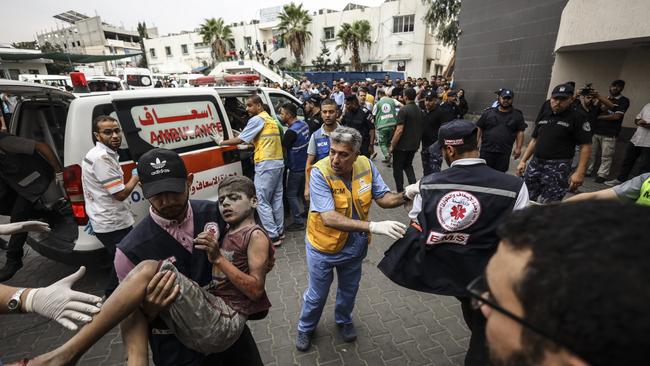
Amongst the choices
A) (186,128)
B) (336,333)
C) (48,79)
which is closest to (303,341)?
(336,333)

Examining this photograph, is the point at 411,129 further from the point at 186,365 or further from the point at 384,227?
the point at 186,365

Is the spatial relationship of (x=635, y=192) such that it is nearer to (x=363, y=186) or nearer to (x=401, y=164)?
(x=363, y=186)

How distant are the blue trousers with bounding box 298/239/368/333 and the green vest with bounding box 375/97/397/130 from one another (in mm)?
4957

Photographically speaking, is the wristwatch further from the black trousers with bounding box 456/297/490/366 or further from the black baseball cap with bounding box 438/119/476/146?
the black baseball cap with bounding box 438/119/476/146

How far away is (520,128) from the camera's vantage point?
502cm

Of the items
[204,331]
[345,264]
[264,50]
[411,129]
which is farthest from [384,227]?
[264,50]

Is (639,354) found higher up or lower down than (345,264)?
higher up

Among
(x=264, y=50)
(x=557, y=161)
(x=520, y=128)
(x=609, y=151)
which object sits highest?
(x=264, y=50)

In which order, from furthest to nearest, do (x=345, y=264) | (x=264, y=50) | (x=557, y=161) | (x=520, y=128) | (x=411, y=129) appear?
1. (x=264, y=50)
2. (x=411, y=129)
3. (x=520, y=128)
4. (x=557, y=161)
5. (x=345, y=264)

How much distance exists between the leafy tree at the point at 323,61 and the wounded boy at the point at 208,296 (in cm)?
3395

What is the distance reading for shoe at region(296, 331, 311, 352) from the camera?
2.71 metres

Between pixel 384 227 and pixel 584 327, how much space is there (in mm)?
1509

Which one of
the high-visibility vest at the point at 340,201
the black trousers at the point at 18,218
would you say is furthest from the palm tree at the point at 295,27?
the high-visibility vest at the point at 340,201

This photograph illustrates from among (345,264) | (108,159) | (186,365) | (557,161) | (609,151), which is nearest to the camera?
(186,365)
